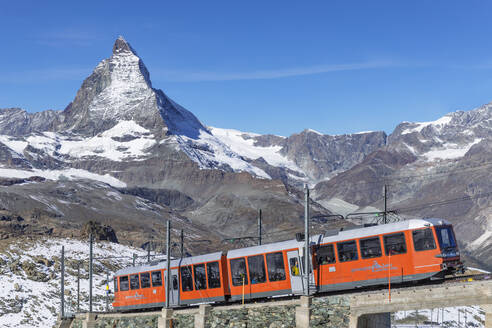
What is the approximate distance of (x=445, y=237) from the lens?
116 feet

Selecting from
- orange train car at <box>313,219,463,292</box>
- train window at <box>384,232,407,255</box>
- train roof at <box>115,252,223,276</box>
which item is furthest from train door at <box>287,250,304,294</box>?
train roof at <box>115,252,223,276</box>

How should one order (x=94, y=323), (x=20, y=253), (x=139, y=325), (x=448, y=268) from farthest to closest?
(x=20, y=253)
(x=94, y=323)
(x=139, y=325)
(x=448, y=268)

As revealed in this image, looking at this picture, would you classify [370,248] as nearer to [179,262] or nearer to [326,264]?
[326,264]

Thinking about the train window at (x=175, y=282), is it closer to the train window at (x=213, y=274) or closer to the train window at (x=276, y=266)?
the train window at (x=213, y=274)

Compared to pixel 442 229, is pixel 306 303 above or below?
below

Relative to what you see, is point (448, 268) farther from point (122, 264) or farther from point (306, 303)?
point (122, 264)

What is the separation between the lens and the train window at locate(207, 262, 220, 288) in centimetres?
4381

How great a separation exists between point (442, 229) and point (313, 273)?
8.11 m

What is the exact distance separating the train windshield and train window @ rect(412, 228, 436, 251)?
0.43 m

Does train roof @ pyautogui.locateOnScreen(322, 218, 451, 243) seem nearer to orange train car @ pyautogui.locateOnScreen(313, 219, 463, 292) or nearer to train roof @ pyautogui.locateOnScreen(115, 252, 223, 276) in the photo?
orange train car @ pyautogui.locateOnScreen(313, 219, 463, 292)

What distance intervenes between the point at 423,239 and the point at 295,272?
8338 mm

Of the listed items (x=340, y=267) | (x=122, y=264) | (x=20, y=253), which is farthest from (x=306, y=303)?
(x=122, y=264)

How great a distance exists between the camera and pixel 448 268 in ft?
113

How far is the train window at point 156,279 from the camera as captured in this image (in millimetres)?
49500
